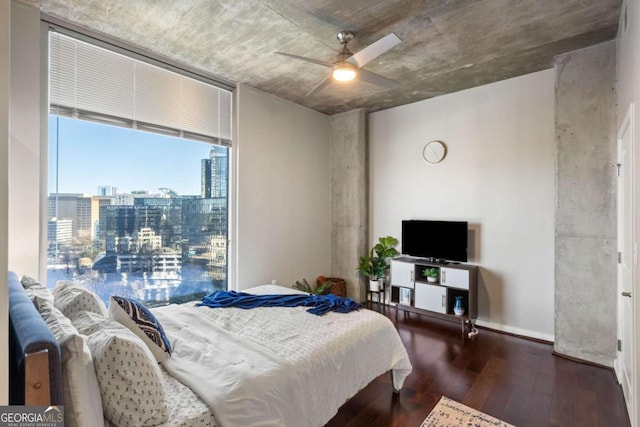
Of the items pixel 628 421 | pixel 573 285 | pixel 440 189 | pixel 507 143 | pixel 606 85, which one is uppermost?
pixel 606 85

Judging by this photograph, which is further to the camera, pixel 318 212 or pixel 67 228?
pixel 318 212

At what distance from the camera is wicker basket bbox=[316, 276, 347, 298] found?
15.9 feet

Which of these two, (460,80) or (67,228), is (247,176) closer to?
(67,228)

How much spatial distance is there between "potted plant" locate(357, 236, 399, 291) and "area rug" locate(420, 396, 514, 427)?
2.48 meters

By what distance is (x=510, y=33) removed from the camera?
2.87m

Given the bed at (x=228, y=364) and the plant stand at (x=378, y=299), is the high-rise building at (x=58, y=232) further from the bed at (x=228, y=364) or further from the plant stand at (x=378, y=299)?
the plant stand at (x=378, y=299)

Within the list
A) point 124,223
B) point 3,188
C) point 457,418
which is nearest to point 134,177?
point 124,223

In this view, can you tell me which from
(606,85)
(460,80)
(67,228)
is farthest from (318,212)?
(606,85)

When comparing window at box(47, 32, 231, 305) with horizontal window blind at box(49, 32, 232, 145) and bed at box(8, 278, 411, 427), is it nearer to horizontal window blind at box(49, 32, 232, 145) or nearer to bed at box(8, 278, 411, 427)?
horizontal window blind at box(49, 32, 232, 145)

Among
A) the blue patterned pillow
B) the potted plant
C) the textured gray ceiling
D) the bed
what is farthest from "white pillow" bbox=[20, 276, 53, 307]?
the potted plant

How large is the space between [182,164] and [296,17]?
2.15 metres

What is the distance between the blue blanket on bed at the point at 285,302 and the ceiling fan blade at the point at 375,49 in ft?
7.05

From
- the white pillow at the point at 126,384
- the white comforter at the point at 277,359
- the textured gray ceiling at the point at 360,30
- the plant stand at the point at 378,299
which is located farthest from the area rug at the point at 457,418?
the textured gray ceiling at the point at 360,30

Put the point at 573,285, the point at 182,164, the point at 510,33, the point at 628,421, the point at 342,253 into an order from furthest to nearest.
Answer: the point at 342,253 < the point at 182,164 < the point at 573,285 < the point at 510,33 < the point at 628,421
